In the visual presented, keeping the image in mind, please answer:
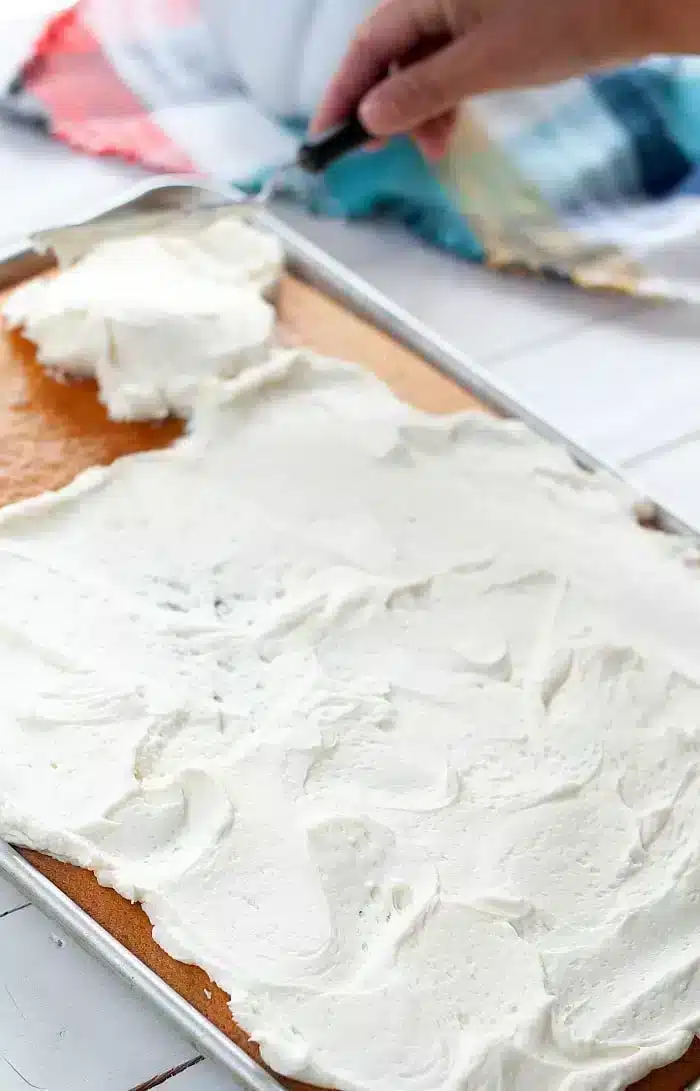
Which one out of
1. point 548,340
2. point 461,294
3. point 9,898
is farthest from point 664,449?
point 9,898

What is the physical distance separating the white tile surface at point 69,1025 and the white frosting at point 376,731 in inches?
3.3

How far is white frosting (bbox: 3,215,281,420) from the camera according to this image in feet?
4.18

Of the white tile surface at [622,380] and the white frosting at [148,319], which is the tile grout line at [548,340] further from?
the white frosting at [148,319]

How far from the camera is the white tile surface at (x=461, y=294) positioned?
1.63m

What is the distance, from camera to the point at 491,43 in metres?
1.36

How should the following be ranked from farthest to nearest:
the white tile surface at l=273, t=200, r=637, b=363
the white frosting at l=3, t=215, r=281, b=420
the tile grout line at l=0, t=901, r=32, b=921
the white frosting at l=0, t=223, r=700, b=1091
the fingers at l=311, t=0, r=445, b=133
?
the white tile surface at l=273, t=200, r=637, b=363, the fingers at l=311, t=0, r=445, b=133, the white frosting at l=3, t=215, r=281, b=420, the tile grout line at l=0, t=901, r=32, b=921, the white frosting at l=0, t=223, r=700, b=1091

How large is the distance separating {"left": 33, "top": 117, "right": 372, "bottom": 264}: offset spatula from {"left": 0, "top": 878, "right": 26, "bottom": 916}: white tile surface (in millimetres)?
714

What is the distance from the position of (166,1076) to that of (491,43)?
1.04 meters

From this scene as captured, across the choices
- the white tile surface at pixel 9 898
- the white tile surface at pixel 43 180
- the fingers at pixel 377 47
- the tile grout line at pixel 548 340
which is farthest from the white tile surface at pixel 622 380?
the white tile surface at pixel 9 898

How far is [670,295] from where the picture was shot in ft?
5.44

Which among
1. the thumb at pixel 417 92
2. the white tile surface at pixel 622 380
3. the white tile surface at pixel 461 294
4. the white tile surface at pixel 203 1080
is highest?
the thumb at pixel 417 92

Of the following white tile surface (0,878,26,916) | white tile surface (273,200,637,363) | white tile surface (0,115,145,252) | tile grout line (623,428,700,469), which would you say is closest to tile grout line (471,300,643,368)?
white tile surface (273,200,637,363)

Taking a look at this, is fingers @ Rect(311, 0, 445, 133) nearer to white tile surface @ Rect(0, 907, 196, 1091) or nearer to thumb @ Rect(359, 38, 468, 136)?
thumb @ Rect(359, 38, 468, 136)

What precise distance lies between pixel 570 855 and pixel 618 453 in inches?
25.1
